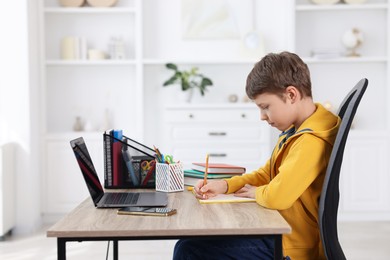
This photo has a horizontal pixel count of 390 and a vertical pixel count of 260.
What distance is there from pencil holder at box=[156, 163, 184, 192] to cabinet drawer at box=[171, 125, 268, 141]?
2645 mm

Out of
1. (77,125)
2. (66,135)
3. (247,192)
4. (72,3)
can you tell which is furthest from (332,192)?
(72,3)

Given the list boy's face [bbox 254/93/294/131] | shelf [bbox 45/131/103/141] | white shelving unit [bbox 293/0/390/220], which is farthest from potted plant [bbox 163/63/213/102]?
boy's face [bbox 254/93/294/131]

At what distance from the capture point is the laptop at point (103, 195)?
80.2 inches

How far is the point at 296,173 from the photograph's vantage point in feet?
6.37

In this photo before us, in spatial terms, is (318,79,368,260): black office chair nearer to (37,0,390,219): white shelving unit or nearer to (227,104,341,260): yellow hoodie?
(227,104,341,260): yellow hoodie

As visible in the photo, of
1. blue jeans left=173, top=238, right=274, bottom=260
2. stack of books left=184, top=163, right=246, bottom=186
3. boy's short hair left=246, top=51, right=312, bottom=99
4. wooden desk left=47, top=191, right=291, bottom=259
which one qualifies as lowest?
blue jeans left=173, top=238, right=274, bottom=260

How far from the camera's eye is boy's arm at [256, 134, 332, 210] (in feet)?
6.34

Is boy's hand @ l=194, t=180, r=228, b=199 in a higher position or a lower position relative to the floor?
higher

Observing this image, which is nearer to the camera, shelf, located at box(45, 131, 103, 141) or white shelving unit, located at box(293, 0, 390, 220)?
shelf, located at box(45, 131, 103, 141)

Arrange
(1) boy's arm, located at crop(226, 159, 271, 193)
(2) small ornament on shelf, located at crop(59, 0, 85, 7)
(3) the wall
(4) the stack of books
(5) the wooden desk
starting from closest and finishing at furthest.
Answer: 1. (5) the wooden desk
2. (1) boy's arm, located at crop(226, 159, 271, 193)
3. (4) the stack of books
4. (3) the wall
5. (2) small ornament on shelf, located at crop(59, 0, 85, 7)

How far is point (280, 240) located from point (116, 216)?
488 mm

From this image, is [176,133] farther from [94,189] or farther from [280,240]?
[280,240]

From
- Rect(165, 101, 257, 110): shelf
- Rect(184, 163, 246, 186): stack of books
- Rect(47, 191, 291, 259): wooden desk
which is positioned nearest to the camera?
Rect(47, 191, 291, 259): wooden desk

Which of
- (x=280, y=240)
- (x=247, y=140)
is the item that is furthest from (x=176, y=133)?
(x=280, y=240)
